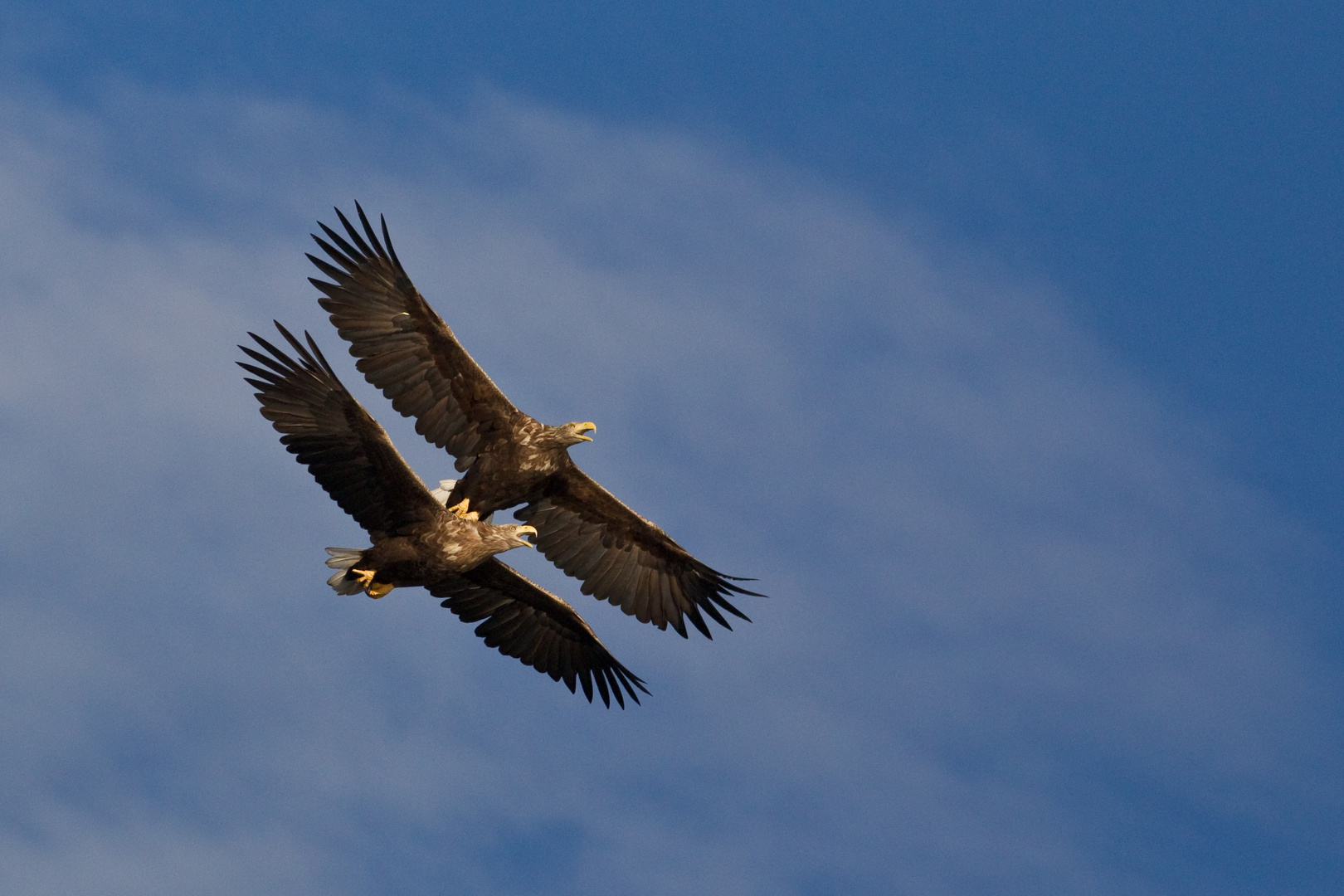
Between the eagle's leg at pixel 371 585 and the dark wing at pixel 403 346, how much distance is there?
184 cm

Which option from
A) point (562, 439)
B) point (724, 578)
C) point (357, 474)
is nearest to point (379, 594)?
point (357, 474)

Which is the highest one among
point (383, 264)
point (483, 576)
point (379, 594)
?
point (383, 264)

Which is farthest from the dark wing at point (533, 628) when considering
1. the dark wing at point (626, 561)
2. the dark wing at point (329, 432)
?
the dark wing at point (329, 432)

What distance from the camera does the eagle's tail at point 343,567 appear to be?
19234 mm

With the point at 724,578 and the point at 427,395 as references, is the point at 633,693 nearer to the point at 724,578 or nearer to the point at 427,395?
the point at 724,578

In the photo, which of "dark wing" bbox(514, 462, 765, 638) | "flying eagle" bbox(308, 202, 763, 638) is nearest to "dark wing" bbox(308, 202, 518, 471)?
"flying eagle" bbox(308, 202, 763, 638)

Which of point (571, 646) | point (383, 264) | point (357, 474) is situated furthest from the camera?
point (571, 646)

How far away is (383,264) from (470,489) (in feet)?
8.19

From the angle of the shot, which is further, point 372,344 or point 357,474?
point 372,344

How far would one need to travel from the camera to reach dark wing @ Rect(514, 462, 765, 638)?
869 inches

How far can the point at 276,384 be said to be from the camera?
19.3 m

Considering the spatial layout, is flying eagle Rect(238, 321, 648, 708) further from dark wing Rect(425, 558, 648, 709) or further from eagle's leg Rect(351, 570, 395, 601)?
dark wing Rect(425, 558, 648, 709)

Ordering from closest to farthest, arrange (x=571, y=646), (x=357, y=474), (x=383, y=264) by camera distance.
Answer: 1. (x=357, y=474)
2. (x=383, y=264)
3. (x=571, y=646)

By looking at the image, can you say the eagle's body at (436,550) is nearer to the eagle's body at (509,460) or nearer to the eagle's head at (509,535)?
the eagle's head at (509,535)
